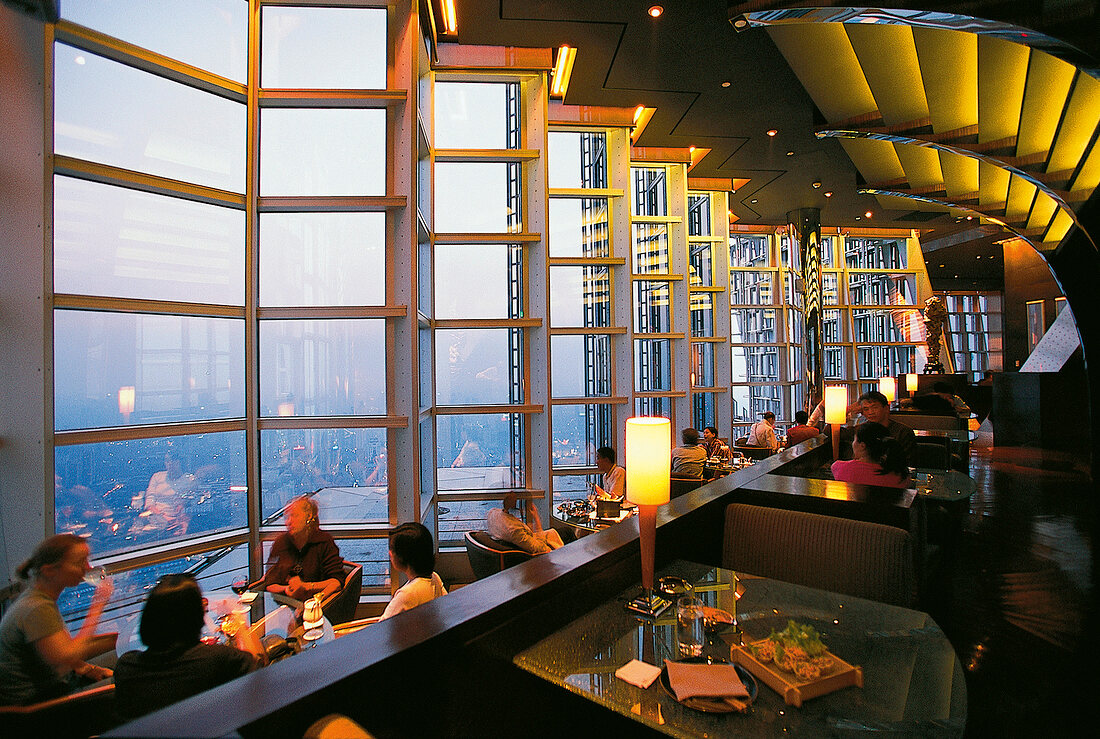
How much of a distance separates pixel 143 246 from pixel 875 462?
17.2 feet

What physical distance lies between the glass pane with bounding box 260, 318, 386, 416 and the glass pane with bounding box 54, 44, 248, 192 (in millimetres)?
1170

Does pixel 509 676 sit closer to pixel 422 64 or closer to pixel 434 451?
pixel 434 451

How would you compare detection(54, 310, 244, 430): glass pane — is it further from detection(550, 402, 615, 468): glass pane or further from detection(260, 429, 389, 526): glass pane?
detection(550, 402, 615, 468): glass pane

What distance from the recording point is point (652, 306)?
24.5 feet

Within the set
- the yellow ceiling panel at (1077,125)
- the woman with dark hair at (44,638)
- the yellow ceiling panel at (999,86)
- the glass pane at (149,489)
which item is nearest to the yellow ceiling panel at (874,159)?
the yellow ceiling panel at (999,86)

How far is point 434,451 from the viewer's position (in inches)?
198

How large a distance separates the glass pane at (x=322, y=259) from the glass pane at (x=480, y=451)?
160 centimetres

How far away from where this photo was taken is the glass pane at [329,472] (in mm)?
4102

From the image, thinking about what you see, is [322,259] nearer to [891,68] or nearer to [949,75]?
[891,68]

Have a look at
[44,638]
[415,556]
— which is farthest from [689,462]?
[44,638]

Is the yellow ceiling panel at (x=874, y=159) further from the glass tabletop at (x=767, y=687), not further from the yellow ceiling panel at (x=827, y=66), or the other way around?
the glass tabletop at (x=767, y=687)

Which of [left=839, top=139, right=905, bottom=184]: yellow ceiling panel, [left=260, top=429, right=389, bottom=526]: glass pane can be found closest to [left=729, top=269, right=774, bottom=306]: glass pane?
[left=839, top=139, right=905, bottom=184]: yellow ceiling panel

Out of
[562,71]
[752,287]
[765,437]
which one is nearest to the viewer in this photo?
[562,71]

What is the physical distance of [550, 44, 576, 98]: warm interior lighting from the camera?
485 cm
